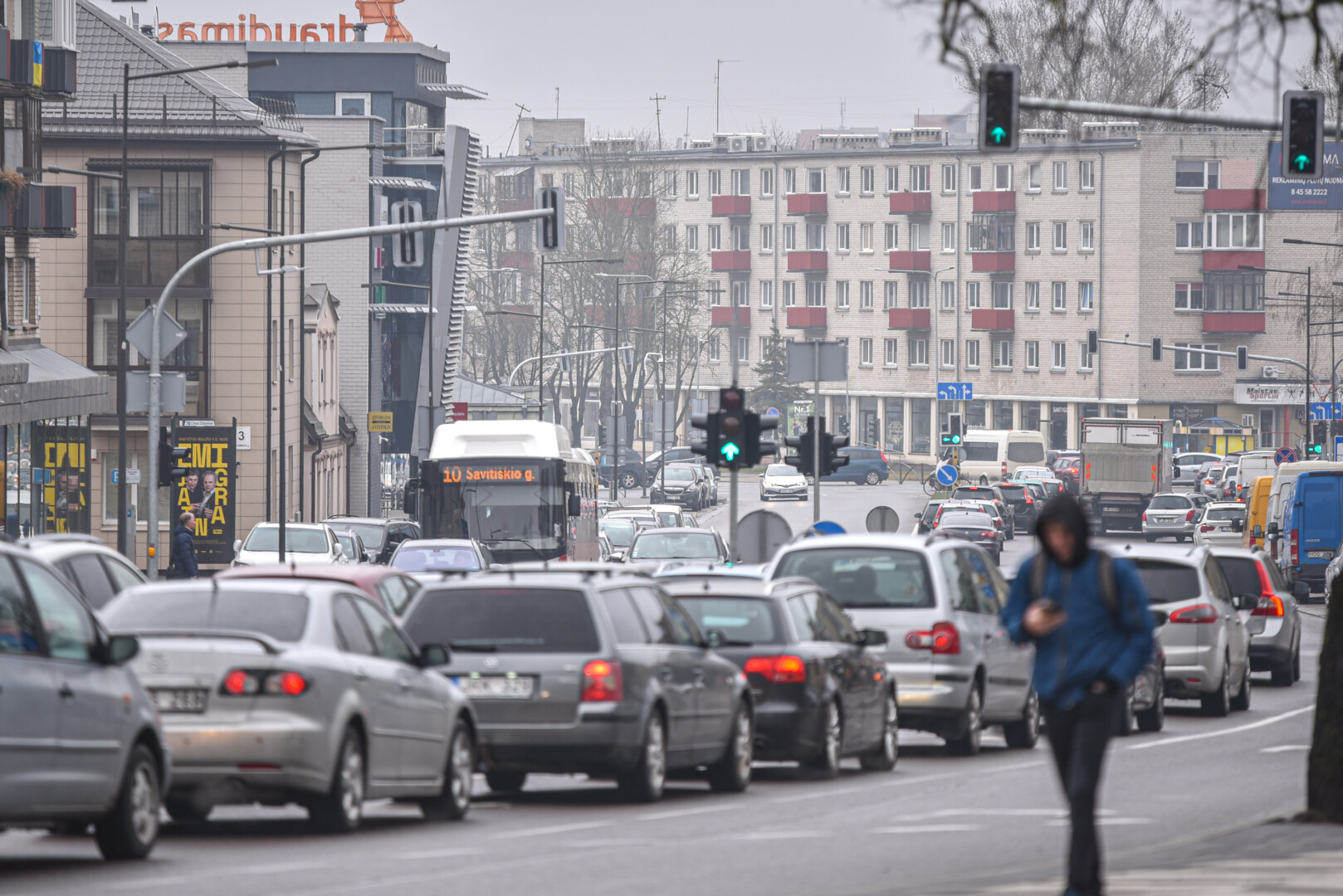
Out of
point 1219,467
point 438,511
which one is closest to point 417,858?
point 438,511

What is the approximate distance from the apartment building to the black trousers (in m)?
101

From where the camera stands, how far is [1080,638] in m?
8.34

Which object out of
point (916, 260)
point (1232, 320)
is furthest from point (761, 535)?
point (916, 260)

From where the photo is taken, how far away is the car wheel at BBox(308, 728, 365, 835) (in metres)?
11.9

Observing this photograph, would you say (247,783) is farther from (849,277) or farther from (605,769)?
(849,277)

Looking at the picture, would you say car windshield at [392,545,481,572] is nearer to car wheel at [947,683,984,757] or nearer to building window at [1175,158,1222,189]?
car wheel at [947,683,984,757]

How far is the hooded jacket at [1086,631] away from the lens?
8.29 m

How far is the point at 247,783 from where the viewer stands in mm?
11688

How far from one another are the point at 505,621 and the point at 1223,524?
52295 millimetres

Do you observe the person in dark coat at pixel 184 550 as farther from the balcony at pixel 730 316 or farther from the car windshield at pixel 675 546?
the balcony at pixel 730 316

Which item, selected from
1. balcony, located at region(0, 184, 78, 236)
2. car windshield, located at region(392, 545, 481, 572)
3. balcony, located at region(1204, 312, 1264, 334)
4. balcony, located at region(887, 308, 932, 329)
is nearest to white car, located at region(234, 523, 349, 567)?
balcony, located at region(0, 184, 78, 236)

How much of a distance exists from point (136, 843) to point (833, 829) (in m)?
3.71

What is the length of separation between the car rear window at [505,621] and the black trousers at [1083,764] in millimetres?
5658

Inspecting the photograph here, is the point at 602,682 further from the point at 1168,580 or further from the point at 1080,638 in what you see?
the point at 1168,580
